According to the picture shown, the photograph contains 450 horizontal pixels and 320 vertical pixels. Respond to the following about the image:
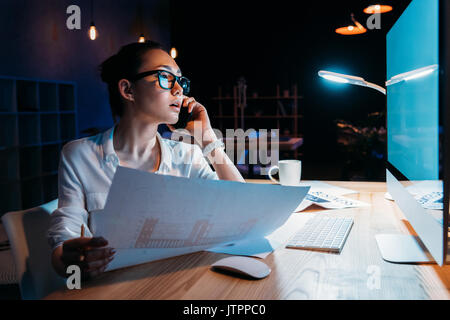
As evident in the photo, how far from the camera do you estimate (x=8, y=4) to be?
4.29 m

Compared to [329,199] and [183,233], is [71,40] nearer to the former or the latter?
[329,199]

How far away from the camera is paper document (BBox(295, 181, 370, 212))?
4.57 feet

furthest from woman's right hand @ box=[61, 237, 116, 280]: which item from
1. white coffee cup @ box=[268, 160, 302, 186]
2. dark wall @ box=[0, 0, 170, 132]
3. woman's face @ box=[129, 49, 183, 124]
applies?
dark wall @ box=[0, 0, 170, 132]

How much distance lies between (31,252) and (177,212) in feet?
1.25

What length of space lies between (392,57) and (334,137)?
785 centimetres

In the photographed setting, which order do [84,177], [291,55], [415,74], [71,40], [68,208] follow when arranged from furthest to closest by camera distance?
[291,55] → [71,40] → [84,177] → [68,208] → [415,74]

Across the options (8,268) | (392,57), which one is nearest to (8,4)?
(8,268)

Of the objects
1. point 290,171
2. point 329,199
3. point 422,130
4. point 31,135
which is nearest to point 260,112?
point 31,135

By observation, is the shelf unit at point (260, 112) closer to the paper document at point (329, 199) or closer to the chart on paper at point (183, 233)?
the paper document at point (329, 199)

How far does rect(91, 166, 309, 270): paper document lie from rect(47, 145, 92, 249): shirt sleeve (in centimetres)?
15

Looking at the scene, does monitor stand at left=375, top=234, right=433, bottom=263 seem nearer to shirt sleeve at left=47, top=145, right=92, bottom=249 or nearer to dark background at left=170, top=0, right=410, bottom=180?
shirt sleeve at left=47, top=145, right=92, bottom=249

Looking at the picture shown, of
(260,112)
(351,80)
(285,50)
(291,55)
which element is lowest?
(351,80)

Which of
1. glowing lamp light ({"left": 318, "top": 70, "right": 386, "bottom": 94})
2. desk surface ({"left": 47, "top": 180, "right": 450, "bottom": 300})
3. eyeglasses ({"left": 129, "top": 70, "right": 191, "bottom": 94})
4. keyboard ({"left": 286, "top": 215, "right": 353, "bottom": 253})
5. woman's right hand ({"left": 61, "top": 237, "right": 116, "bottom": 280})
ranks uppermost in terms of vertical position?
glowing lamp light ({"left": 318, "top": 70, "right": 386, "bottom": 94})

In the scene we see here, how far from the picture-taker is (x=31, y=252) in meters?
0.89
